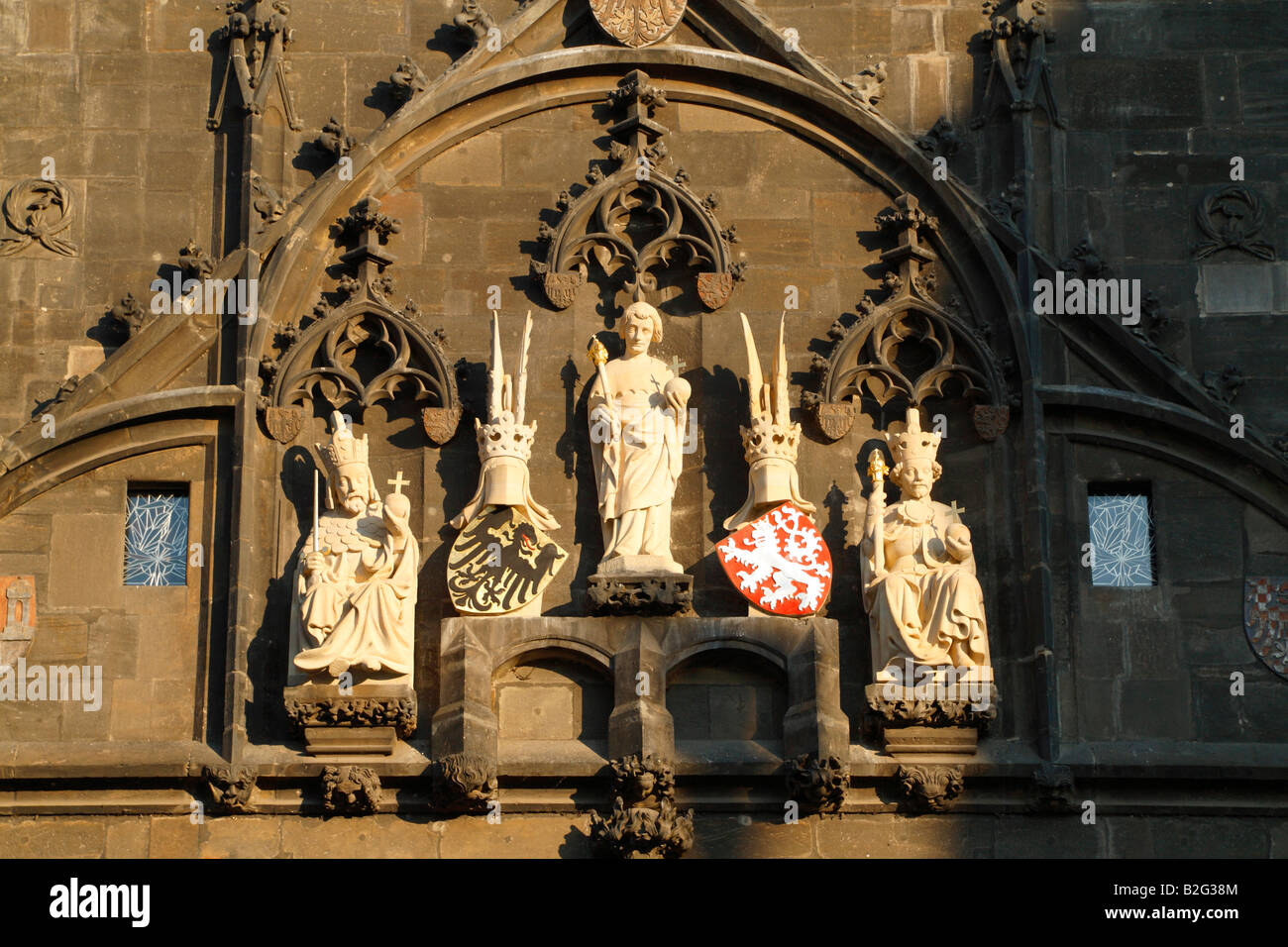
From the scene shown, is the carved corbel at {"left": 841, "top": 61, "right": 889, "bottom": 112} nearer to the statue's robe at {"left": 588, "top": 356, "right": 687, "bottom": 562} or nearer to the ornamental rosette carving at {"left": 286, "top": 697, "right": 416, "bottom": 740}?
the statue's robe at {"left": 588, "top": 356, "right": 687, "bottom": 562}

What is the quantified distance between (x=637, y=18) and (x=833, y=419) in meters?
3.43

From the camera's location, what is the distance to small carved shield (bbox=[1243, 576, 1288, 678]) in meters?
21.0

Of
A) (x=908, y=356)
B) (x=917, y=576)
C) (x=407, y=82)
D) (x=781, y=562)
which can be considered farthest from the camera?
(x=407, y=82)

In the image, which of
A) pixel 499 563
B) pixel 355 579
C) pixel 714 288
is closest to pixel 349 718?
pixel 355 579

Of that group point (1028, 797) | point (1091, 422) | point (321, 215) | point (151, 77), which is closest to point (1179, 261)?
point (1091, 422)

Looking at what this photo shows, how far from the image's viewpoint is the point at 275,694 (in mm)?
20703

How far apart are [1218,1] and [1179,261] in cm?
216

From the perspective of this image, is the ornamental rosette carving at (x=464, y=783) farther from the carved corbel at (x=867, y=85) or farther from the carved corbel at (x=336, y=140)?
the carved corbel at (x=867, y=85)

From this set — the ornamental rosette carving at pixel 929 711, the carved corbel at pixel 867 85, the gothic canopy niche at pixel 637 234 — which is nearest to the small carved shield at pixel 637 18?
the gothic canopy niche at pixel 637 234

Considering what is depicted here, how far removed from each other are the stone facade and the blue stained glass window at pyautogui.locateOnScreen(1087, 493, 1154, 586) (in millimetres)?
92

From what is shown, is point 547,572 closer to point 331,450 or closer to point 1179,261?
point 331,450

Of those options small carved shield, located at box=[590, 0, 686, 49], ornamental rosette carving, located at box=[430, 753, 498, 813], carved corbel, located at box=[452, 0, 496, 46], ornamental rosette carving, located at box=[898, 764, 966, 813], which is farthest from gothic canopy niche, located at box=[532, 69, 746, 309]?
ornamental rosette carving, located at box=[898, 764, 966, 813]

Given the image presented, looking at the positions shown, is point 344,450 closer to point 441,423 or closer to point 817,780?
point 441,423

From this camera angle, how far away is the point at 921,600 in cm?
2061
